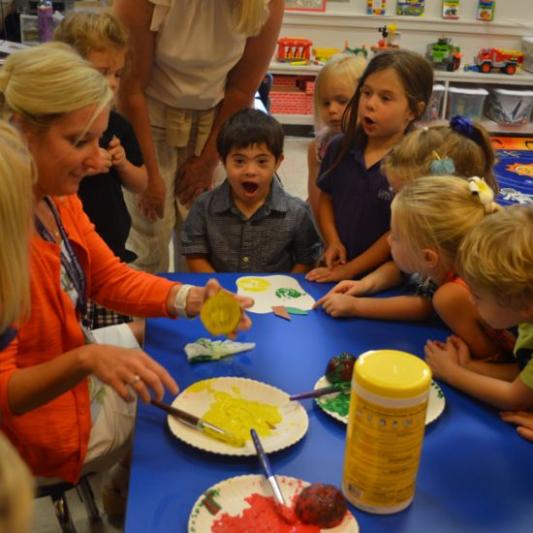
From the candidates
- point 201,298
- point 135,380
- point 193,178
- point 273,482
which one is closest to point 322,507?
point 273,482

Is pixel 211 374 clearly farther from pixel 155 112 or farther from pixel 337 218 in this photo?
pixel 155 112

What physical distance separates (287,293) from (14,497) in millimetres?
1243

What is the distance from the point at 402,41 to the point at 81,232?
4.21m

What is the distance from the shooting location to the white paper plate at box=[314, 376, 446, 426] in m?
1.14

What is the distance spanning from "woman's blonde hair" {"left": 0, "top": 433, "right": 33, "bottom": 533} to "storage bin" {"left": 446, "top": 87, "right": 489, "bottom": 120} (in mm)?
5002

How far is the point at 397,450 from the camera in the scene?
89 cm

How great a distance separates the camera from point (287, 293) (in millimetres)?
1619

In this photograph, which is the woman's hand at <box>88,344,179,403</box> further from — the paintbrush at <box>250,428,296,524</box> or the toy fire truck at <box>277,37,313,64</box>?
the toy fire truck at <box>277,37,313,64</box>

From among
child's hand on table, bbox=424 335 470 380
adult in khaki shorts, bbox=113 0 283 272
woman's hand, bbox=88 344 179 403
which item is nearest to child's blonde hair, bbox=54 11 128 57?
adult in khaki shorts, bbox=113 0 283 272

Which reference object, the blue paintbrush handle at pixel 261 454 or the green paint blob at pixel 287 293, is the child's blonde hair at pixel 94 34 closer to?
the green paint blob at pixel 287 293

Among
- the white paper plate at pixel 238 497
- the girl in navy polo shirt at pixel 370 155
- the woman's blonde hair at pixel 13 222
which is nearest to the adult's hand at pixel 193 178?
the girl in navy polo shirt at pixel 370 155

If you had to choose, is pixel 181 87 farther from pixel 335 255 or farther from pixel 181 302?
pixel 181 302

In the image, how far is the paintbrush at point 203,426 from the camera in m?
1.06

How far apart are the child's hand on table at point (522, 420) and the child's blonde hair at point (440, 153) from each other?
66 cm
